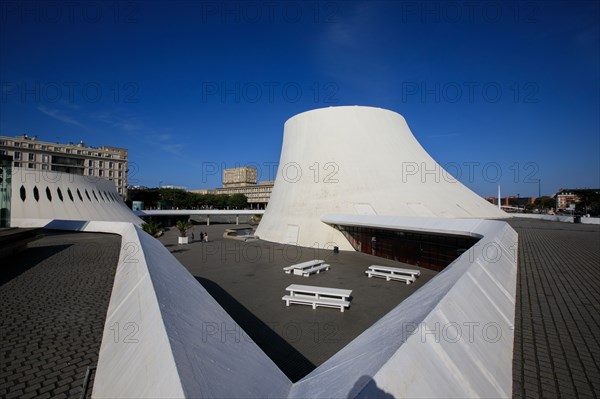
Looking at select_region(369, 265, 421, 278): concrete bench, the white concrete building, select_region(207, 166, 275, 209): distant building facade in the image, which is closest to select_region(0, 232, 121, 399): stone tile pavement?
the white concrete building

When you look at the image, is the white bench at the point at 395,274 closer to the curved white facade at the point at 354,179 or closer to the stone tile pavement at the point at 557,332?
the stone tile pavement at the point at 557,332

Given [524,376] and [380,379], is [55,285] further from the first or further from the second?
[524,376]

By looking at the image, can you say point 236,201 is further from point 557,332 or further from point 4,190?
point 557,332

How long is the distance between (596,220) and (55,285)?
3289cm

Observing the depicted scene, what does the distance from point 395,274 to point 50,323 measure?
1145 centimetres

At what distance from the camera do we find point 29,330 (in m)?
4.91

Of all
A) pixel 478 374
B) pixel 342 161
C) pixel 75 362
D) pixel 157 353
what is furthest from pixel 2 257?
pixel 342 161

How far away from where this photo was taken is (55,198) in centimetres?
2488

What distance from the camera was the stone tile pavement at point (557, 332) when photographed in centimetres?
270

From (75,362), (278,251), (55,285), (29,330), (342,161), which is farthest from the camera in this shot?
(342,161)

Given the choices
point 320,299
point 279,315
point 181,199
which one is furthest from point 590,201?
point 181,199

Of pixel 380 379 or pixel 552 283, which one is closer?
pixel 380 379

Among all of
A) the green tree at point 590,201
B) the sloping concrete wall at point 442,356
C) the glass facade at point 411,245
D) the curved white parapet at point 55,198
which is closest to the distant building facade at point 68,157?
the curved white parapet at point 55,198

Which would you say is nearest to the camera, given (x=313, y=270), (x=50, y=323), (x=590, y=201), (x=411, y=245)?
(x=50, y=323)
